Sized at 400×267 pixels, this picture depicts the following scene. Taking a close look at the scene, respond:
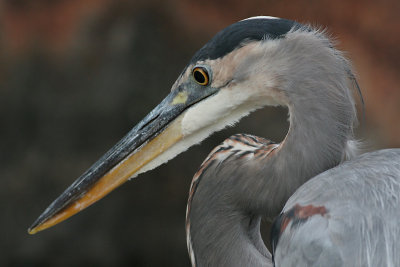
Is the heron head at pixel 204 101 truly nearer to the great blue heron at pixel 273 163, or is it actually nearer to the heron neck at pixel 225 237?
the great blue heron at pixel 273 163

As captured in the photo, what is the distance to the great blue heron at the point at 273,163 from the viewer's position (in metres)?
1.16

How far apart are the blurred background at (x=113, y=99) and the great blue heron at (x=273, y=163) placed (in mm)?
1153

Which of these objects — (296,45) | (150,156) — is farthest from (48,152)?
(296,45)

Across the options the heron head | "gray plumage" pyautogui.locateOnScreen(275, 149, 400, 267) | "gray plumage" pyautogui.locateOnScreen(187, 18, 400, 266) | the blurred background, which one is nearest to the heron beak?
the heron head

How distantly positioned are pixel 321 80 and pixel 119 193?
165 cm

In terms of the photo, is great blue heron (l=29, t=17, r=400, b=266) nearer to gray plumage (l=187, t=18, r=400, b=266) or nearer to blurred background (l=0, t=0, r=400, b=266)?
gray plumage (l=187, t=18, r=400, b=266)

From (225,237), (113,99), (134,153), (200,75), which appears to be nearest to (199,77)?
(200,75)

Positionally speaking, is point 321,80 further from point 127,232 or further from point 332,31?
point 127,232

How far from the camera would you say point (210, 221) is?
138 cm

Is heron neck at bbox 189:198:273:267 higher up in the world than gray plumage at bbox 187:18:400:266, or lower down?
lower down

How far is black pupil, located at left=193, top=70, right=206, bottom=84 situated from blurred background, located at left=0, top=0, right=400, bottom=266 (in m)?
1.16

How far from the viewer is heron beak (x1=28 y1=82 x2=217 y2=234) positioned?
4.60 ft

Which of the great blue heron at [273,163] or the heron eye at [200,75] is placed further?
the heron eye at [200,75]

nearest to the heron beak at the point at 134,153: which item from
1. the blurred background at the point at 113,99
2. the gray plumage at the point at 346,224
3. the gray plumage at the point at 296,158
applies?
the gray plumage at the point at 296,158
